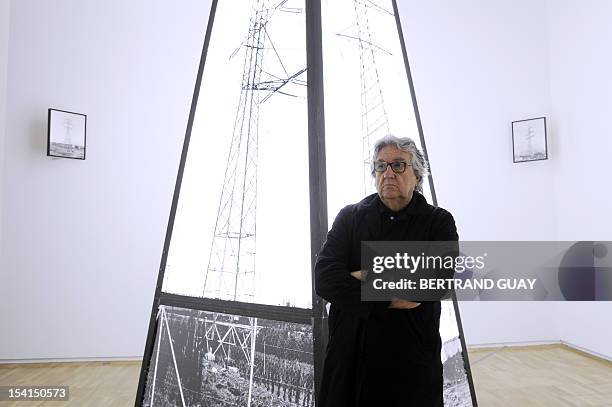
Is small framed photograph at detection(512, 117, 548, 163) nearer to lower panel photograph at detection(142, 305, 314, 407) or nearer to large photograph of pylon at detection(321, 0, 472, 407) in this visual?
large photograph of pylon at detection(321, 0, 472, 407)

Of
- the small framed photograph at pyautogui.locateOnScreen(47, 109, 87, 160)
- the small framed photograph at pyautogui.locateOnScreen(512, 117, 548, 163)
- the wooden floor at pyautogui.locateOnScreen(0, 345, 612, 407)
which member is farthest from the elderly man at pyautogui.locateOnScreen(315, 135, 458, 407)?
the small framed photograph at pyautogui.locateOnScreen(512, 117, 548, 163)

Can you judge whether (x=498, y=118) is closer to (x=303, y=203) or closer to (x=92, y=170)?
(x=303, y=203)

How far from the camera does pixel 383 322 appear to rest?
1401 mm

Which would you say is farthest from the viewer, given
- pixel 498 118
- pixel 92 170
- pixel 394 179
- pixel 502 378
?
pixel 498 118

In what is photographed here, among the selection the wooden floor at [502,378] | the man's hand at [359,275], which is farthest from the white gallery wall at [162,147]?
the man's hand at [359,275]

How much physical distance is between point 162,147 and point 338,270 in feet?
9.70

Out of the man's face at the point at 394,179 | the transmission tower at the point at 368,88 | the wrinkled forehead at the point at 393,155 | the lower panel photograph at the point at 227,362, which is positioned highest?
the transmission tower at the point at 368,88

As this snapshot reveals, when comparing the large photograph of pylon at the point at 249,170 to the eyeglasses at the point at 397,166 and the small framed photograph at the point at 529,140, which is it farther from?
the small framed photograph at the point at 529,140

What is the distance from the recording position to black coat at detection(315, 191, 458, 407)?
54.4 inches

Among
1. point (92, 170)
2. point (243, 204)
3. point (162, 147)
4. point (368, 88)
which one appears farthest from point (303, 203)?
point (92, 170)

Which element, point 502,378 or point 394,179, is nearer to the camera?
point 394,179

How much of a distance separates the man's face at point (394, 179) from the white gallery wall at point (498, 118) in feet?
9.27

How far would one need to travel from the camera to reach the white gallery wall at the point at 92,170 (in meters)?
3.71

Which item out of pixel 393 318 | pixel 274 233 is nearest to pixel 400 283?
pixel 393 318
